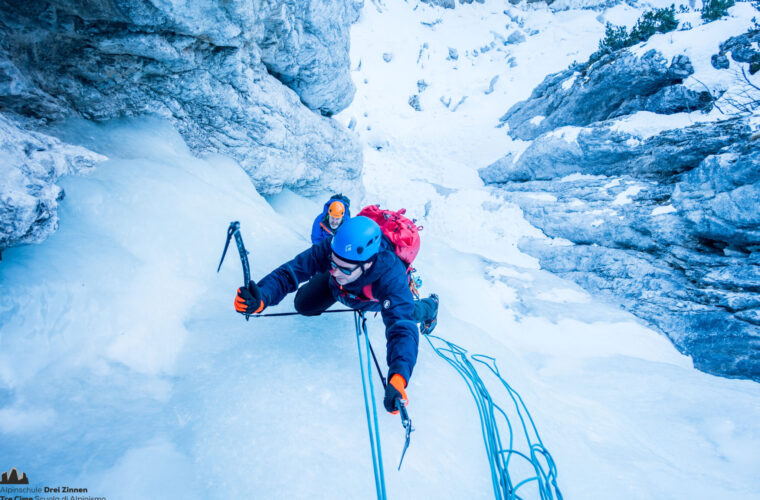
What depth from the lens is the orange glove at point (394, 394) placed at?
6.34 feet

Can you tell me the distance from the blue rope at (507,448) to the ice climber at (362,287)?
3.04 ft

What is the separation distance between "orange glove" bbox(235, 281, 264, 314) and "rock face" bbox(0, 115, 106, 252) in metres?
1.45

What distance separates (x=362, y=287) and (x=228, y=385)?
48.4 inches

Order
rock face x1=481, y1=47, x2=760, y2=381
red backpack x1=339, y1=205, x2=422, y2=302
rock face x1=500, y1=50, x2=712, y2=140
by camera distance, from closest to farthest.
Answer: red backpack x1=339, y1=205, x2=422, y2=302, rock face x1=481, y1=47, x2=760, y2=381, rock face x1=500, y1=50, x2=712, y2=140

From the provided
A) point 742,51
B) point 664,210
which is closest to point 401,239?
point 664,210

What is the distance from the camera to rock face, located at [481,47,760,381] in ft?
16.6

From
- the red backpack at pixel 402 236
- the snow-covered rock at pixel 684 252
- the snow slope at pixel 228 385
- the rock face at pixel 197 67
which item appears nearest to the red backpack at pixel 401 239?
the red backpack at pixel 402 236

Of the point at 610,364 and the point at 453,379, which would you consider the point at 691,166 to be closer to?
the point at 610,364

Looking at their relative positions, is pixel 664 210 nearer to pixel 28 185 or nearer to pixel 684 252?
pixel 684 252

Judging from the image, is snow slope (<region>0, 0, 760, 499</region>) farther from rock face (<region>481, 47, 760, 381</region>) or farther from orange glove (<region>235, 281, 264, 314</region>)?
rock face (<region>481, 47, 760, 381</region>)

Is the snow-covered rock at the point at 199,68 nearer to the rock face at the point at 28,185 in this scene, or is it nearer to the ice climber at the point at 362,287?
the rock face at the point at 28,185

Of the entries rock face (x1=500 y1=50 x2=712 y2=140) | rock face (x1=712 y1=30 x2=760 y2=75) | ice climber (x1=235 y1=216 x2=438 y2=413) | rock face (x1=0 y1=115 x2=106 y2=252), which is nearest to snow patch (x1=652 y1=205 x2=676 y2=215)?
rock face (x1=500 y1=50 x2=712 y2=140)

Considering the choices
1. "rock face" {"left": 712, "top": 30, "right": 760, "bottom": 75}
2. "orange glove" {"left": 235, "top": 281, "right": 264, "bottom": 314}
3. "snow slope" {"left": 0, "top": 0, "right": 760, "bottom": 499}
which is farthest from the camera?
"rock face" {"left": 712, "top": 30, "right": 760, "bottom": 75}

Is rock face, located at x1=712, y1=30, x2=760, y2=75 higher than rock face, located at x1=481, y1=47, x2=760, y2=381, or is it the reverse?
rock face, located at x1=712, y1=30, x2=760, y2=75
